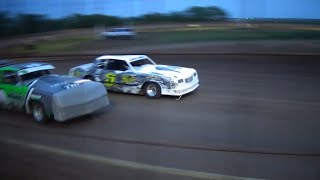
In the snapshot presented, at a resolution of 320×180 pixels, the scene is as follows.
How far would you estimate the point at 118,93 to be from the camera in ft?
25.9

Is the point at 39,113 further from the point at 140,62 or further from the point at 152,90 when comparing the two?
the point at 140,62

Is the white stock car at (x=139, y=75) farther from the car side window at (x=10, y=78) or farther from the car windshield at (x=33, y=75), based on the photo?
the car side window at (x=10, y=78)

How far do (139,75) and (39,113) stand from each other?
239 centimetres

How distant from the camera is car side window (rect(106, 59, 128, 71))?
7848 mm

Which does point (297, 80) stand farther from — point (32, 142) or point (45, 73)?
point (32, 142)

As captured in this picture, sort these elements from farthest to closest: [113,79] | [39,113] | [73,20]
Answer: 1. [113,79]
2. [39,113]
3. [73,20]

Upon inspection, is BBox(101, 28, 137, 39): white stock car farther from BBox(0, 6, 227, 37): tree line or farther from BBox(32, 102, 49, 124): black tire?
BBox(32, 102, 49, 124): black tire

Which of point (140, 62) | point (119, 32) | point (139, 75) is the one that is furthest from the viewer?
point (140, 62)

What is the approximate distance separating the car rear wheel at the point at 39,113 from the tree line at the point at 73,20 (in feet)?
8.19

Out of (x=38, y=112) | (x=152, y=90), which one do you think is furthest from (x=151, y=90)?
(x=38, y=112)

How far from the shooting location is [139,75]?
24.7 feet

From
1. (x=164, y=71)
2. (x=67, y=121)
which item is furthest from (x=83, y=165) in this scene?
(x=164, y=71)

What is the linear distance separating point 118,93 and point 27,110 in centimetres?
234

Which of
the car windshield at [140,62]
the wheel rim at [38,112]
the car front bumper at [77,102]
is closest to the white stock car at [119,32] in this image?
the car front bumper at [77,102]
